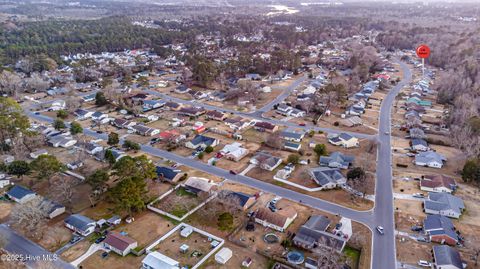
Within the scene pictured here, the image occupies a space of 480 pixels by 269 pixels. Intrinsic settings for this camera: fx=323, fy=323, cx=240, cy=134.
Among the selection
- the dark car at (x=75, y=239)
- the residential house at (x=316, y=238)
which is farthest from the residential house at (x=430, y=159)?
the dark car at (x=75, y=239)

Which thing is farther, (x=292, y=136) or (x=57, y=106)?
(x=57, y=106)

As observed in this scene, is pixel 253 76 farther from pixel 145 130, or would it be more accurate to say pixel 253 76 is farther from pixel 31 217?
pixel 31 217

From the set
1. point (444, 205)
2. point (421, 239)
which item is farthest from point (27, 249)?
point (444, 205)

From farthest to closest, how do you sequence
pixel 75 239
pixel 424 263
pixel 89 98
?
pixel 89 98, pixel 75 239, pixel 424 263

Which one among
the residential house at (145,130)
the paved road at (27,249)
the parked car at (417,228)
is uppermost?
the parked car at (417,228)

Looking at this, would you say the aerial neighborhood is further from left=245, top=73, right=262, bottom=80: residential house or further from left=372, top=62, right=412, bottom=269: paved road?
left=245, top=73, right=262, bottom=80: residential house

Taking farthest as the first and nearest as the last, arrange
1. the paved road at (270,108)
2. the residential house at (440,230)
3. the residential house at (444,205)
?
1. the paved road at (270,108)
2. the residential house at (444,205)
3. the residential house at (440,230)

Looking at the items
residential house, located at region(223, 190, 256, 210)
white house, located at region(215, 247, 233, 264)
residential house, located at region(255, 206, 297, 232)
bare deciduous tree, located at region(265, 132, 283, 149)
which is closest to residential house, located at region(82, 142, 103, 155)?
residential house, located at region(223, 190, 256, 210)

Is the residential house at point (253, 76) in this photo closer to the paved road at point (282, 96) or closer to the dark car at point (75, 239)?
the paved road at point (282, 96)
